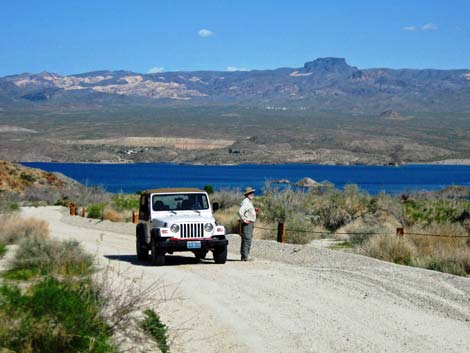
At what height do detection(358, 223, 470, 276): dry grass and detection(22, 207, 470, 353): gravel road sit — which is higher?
detection(22, 207, 470, 353): gravel road

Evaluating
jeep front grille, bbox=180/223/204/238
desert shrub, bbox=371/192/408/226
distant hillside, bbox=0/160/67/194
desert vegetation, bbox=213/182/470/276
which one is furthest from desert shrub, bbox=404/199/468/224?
distant hillside, bbox=0/160/67/194

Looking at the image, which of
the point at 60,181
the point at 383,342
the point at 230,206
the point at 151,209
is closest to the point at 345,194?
the point at 230,206

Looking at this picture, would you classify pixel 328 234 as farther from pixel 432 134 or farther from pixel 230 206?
pixel 432 134

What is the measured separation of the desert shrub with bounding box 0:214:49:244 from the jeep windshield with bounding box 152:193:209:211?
141 inches

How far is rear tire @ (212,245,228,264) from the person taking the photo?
57.7 ft

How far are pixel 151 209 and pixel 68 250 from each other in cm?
396

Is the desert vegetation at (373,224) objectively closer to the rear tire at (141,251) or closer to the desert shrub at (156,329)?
the rear tire at (141,251)

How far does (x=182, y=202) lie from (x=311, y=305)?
662 cm

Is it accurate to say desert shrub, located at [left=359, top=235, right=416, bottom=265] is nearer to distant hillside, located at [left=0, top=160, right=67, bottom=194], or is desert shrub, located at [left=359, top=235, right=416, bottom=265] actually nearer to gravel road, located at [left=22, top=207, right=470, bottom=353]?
gravel road, located at [left=22, top=207, right=470, bottom=353]

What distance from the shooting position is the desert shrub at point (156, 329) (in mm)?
9420

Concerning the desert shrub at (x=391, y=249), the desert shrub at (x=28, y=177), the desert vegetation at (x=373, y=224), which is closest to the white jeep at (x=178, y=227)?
the desert shrub at (x=391, y=249)

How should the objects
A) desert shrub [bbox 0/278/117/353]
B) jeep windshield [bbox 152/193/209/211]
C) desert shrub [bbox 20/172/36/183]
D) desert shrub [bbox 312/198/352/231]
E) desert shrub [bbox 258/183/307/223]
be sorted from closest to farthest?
1. desert shrub [bbox 0/278/117/353]
2. jeep windshield [bbox 152/193/209/211]
3. desert shrub [bbox 258/183/307/223]
4. desert shrub [bbox 312/198/352/231]
5. desert shrub [bbox 20/172/36/183]

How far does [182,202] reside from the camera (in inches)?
733

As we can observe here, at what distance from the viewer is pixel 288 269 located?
56.1 ft
